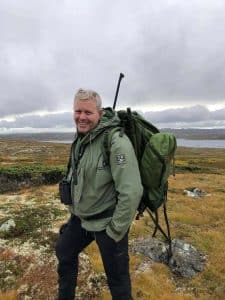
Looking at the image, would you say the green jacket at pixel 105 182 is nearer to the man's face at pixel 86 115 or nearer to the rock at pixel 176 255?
the man's face at pixel 86 115

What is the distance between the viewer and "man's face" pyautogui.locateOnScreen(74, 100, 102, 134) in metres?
5.68

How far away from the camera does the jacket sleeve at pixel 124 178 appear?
521 cm

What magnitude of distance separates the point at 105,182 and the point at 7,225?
9.53 m

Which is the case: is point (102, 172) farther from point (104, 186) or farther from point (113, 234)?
point (113, 234)

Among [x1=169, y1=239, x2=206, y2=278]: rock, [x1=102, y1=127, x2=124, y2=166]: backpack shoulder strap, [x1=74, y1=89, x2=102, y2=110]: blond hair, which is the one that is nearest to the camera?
[x1=102, y1=127, x2=124, y2=166]: backpack shoulder strap

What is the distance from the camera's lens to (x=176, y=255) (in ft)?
38.0

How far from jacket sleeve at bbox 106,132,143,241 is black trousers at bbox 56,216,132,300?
2.03 ft

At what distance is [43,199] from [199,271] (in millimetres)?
10784

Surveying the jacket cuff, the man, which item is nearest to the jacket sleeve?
the man

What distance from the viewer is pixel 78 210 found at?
6.00m

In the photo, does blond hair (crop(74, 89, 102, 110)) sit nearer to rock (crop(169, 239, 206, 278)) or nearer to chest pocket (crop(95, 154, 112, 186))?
chest pocket (crop(95, 154, 112, 186))

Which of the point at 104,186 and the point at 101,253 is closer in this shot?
the point at 104,186

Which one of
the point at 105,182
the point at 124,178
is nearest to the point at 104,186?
the point at 105,182

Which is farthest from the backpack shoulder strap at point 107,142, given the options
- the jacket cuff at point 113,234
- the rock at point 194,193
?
the rock at point 194,193
